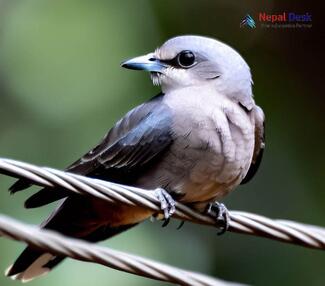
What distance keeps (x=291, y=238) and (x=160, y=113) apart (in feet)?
4.54

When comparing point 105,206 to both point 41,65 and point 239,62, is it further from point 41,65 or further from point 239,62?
point 41,65

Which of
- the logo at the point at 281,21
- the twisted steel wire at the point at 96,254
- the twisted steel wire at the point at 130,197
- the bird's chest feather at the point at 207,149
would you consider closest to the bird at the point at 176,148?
the bird's chest feather at the point at 207,149

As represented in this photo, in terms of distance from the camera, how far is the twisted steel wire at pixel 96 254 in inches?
95.3

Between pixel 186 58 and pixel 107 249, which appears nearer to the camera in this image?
pixel 107 249

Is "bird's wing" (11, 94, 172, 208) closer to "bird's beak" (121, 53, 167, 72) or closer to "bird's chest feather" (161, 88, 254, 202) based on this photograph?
"bird's chest feather" (161, 88, 254, 202)

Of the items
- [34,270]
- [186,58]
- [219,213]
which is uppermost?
[186,58]

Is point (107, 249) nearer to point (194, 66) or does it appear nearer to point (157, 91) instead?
point (194, 66)

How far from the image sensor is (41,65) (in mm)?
6184

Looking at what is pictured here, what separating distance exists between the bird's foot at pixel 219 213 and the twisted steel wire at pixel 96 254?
Result: 128 centimetres

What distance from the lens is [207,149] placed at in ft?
13.2

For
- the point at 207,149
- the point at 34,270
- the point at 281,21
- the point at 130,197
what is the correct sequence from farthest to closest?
the point at 281,21, the point at 34,270, the point at 207,149, the point at 130,197

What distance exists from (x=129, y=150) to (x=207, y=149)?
43 cm

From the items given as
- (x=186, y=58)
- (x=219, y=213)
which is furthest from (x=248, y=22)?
(x=219, y=213)

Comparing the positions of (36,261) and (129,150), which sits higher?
(129,150)
